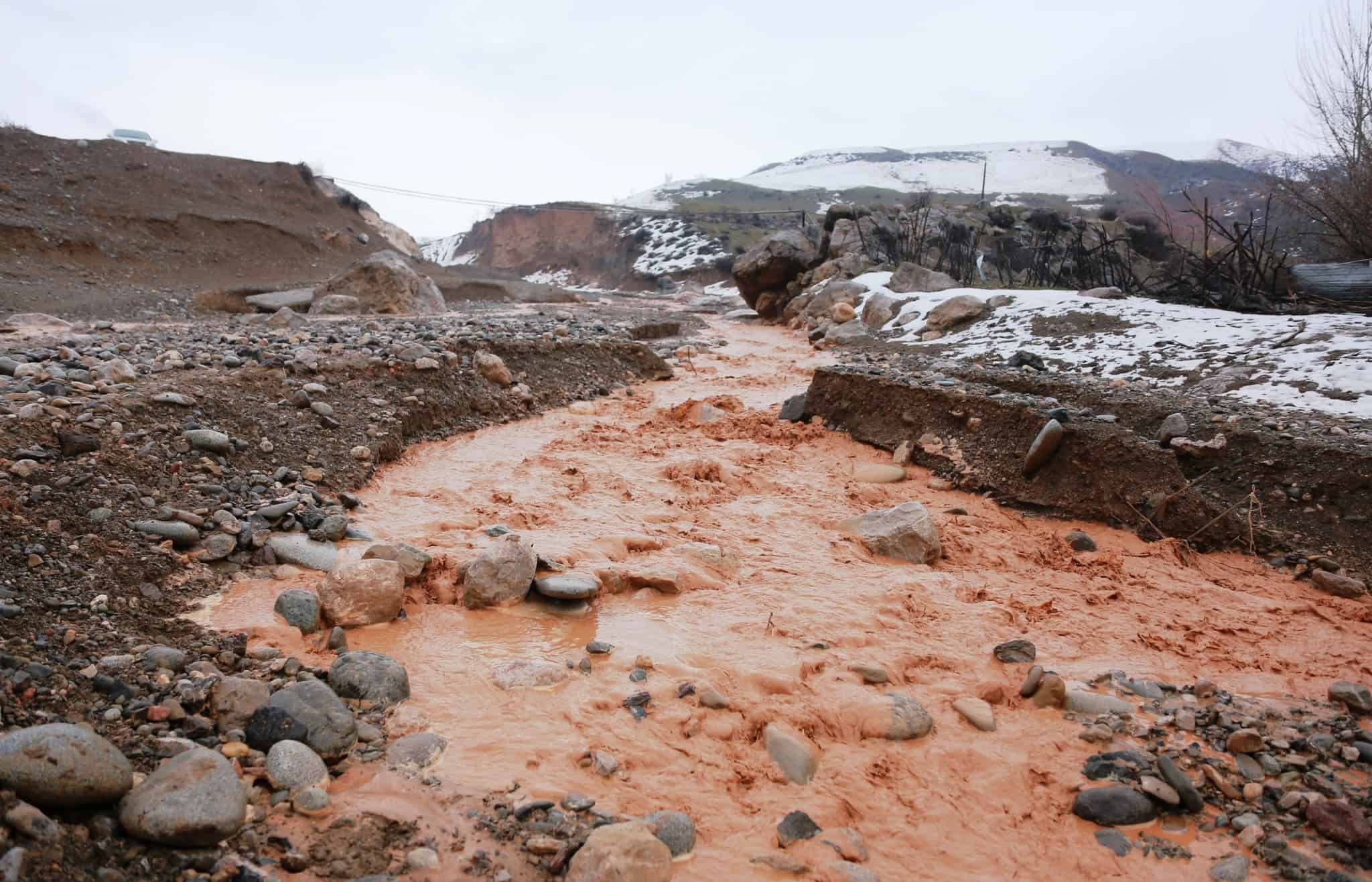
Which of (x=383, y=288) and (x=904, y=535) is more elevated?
(x=383, y=288)

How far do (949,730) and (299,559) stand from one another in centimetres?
285

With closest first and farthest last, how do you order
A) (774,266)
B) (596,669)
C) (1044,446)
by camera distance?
(596,669)
(1044,446)
(774,266)

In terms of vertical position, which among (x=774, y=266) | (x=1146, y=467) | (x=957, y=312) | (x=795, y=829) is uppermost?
(x=774, y=266)

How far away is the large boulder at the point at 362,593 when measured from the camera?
2994mm

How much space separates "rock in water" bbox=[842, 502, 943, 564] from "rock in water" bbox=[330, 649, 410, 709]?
261 cm

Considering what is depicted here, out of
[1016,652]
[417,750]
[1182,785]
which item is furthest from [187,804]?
[1016,652]

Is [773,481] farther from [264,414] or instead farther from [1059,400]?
[264,414]

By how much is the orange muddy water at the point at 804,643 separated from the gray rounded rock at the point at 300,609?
0.24 feet

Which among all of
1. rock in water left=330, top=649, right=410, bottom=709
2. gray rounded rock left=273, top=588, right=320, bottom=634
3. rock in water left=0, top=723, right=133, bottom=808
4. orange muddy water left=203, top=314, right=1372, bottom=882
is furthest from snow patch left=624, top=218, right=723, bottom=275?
rock in water left=0, top=723, right=133, bottom=808

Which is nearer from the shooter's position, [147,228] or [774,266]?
[147,228]

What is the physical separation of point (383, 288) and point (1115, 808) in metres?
13.0

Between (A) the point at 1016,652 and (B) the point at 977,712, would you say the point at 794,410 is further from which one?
(B) the point at 977,712

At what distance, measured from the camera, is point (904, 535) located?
13.7 feet

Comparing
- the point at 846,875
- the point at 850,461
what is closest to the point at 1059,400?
the point at 850,461
